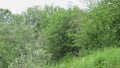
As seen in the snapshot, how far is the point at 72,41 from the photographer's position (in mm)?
23641

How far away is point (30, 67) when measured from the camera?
46.9 feet

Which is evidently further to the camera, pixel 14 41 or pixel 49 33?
pixel 49 33

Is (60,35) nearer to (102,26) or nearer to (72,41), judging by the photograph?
(72,41)

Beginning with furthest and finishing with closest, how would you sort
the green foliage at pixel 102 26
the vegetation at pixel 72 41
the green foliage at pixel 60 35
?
the green foliage at pixel 60 35 → the green foliage at pixel 102 26 → the vegetation at pixel 72 41

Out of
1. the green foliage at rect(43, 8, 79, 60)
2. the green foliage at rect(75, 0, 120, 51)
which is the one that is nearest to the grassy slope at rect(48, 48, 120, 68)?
the green foliage at rect(75, 0, 120, 51)

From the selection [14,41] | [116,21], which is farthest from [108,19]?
[14,41]

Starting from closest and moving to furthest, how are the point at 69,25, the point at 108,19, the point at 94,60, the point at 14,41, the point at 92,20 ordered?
the point at 94,60
the point at 108,19
the point at 92,20
the point at 14,41
the point at 69,25

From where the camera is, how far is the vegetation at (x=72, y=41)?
7956mm

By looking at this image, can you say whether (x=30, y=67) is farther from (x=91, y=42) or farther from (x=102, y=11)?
(x=102, y=11)

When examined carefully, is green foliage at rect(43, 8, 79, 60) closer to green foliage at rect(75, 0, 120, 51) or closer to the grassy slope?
green foliage at rect(75, 0, 120, 51)

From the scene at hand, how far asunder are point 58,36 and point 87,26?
1331 cm

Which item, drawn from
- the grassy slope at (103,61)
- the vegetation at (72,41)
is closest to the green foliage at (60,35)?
the vegetation at (72,41)

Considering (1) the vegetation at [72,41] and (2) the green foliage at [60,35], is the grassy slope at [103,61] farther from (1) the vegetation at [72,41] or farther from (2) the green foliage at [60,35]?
(2) the green foliage at [60,35]

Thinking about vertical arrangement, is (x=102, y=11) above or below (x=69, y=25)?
above
